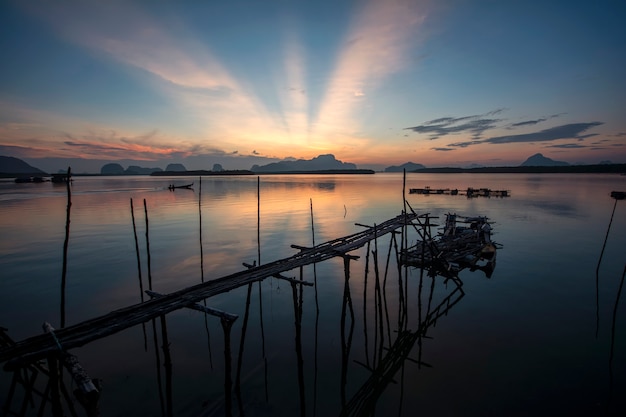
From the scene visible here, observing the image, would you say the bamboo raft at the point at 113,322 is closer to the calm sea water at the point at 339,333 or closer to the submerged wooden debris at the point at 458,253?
the calm sea water at the point at 339,333

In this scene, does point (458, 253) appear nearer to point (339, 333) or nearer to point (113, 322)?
point (339, 333)

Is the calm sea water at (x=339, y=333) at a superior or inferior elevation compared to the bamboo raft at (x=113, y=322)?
inferior

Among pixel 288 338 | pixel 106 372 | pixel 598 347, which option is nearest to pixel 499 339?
pixel 598 347

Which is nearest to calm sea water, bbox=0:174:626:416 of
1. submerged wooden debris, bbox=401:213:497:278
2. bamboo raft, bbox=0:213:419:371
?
submerged wooden debris, bbox=401:213:497:278

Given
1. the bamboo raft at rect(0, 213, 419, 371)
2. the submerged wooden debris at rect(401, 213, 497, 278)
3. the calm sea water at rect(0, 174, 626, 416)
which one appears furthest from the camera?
the submerged wooden debris at rect(401, 213, 497, 278)

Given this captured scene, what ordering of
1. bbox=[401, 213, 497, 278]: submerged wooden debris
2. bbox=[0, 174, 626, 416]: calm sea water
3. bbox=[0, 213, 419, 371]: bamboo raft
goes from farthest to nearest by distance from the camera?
1. bbox=[401, 213, 497, 278]: submerged wooden debris
2. bbox=[0, 174, 626, 416]: calm sea water
3. bbox=[0, 213, 419, 371]: bamboo raft

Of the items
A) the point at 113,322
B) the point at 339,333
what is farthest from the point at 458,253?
the point at 113,322

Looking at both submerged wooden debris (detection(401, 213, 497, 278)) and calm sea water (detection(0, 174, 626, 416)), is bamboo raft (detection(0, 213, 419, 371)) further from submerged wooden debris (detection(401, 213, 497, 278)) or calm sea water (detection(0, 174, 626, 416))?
submerged wooden debris (detection(401, 213, 497, 278))

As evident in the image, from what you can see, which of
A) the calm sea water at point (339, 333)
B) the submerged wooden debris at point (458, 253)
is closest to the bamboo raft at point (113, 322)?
the calm sea water at point (339, 333)

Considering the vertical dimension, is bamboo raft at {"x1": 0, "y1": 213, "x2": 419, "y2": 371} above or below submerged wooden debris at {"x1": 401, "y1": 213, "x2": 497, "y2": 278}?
above

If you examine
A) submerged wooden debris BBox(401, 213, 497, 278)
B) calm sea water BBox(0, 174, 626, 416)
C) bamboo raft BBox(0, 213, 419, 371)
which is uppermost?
bamboo raft BBox(0, 213, 419, 371)

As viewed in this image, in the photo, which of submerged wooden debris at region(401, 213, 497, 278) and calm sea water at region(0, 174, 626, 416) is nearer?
calm sea water at region(0, 174, 626, 416)

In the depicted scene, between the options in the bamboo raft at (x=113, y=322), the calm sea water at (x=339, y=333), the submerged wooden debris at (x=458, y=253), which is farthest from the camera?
the submerged wooden debris at (x=458, y=253)

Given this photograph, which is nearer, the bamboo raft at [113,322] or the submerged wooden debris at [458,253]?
the bamboo raft at [113,322]
